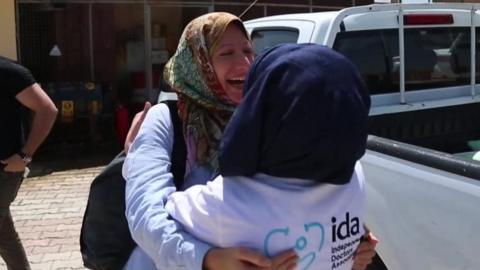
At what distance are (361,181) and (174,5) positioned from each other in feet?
34.3

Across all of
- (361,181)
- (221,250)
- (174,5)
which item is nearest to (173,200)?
(221,250)

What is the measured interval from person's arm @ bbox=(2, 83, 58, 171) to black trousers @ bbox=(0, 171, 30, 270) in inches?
3.2

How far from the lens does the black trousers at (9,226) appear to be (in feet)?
13.6

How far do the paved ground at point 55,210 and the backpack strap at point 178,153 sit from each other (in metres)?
3.77

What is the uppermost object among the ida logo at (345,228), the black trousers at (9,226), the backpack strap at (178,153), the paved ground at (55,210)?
the backpack strap at (178,153)

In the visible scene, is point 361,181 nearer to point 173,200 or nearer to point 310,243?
point 310,243

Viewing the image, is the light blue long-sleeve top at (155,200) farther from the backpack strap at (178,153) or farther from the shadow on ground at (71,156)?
the shadow on ground at (71,156)

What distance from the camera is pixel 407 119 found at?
4.16 meters

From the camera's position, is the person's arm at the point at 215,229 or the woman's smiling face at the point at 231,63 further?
the woman's smiling face at the point at 231,63

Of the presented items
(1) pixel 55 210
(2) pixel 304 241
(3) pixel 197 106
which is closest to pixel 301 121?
(2) pixel 304 241

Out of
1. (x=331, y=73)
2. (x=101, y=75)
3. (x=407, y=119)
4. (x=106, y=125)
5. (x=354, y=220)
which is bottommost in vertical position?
(x=106, y=125)

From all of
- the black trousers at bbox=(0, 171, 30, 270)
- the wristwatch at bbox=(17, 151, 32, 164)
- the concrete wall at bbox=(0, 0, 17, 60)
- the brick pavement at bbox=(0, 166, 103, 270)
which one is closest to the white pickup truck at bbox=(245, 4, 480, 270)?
the wristwatch at bbox=(17, 151, 32, 164)

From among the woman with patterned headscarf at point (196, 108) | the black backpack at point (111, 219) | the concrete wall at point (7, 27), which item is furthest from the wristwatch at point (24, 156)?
the concrete wall at point (7, 27)

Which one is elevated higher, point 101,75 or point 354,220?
point 354,220
